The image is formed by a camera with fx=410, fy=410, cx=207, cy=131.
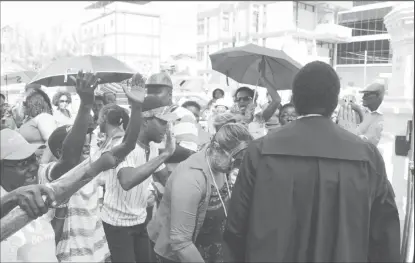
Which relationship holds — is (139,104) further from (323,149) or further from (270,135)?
(323,149)

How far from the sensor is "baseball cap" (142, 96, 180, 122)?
3.32 metres

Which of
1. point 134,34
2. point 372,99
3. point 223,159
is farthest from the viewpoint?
point 134,34

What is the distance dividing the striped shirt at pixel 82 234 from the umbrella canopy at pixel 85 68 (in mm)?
1466

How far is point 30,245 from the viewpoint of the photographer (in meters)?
2.00

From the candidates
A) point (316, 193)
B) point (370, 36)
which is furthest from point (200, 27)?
point (316, 193)

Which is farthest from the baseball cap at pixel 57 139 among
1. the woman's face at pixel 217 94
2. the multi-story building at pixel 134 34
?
the multi-story building at pixel 134 34

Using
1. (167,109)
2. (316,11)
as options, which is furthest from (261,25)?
(167,109)

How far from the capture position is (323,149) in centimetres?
188

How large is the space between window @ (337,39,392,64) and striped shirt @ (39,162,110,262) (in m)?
3.60

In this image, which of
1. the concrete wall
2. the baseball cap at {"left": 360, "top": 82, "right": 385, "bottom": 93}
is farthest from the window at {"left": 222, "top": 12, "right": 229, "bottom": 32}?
the baseball cap at {"left": 360, "top": 82, "right": 385, "bottom": 93}

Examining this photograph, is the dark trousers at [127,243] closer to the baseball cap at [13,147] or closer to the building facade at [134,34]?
the baseball cap at [13,147]

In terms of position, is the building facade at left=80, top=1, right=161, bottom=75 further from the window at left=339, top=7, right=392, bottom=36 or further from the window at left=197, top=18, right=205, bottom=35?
the window at left=339, top=7, right=392, bottom=36

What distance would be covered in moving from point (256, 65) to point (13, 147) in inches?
165

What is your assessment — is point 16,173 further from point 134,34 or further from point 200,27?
point 134,34
